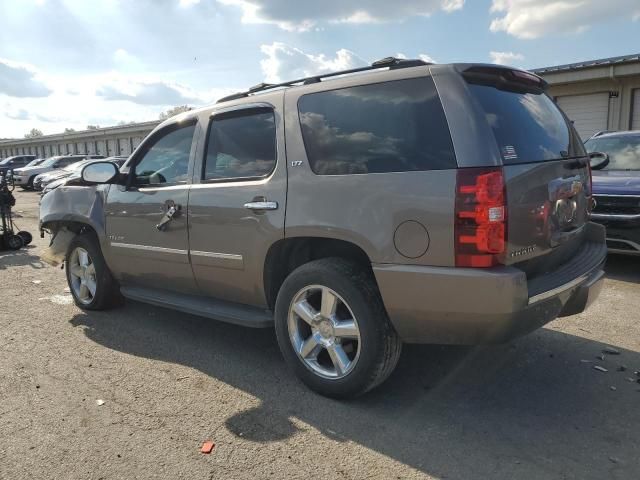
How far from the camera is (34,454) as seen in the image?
2.84 metres

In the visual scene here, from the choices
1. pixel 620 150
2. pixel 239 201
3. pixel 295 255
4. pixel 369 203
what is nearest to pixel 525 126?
pixel 369 203

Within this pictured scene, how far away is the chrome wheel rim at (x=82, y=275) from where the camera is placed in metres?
5.19

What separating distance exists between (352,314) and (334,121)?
1.19 metres

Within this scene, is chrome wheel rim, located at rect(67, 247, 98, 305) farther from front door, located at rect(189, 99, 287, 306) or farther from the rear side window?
the rear side window

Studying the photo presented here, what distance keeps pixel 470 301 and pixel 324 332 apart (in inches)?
39.1

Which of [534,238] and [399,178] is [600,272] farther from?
[399,178]

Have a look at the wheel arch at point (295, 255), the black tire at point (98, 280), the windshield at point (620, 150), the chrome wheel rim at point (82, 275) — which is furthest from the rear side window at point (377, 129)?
the windshield at point (620, 150)

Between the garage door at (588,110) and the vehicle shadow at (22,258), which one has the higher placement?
the garage door at (588,110)

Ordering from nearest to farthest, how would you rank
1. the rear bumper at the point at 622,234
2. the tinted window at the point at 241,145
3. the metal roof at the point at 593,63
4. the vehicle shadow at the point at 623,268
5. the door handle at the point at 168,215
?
1. the tinted window at the point at 241,145
2. the door handle at the point at 168,215
3. the rear bumper at the point at 622,234
4. the vehicle shadow at the point at 623,268
5. the metal roof at the point at 593,63

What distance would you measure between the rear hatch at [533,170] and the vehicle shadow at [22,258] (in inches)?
278

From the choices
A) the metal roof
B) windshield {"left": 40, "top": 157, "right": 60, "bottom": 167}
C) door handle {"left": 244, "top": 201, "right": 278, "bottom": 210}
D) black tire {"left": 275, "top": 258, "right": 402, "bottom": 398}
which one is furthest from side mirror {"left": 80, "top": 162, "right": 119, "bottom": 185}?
windshield {"left": 40, "top": 157, "right": 60, "bottom": 167}

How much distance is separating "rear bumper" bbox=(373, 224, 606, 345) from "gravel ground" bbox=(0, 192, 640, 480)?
558mm

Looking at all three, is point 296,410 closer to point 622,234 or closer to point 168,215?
point 168,215

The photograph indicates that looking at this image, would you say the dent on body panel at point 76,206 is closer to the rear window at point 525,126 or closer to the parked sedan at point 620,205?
→ the rear window at point 525,126
